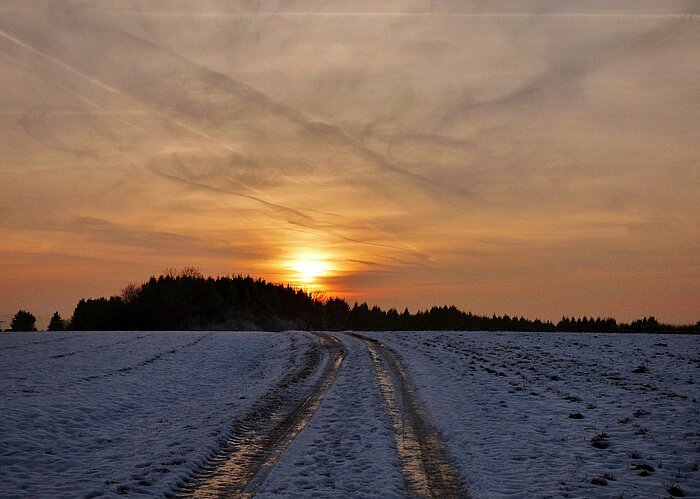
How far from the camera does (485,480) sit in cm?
1045

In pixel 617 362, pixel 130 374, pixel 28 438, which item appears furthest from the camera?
pixel 617 362

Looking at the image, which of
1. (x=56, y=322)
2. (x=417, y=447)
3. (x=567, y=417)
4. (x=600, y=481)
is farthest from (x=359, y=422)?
(x=56, y=322)

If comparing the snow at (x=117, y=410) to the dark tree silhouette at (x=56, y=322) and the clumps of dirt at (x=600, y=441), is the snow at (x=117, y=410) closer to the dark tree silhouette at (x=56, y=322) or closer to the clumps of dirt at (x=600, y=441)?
the clumps of dirt at (x=600, y=441)

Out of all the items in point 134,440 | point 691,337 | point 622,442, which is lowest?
point 134,440

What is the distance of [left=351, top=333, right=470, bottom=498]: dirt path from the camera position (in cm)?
993

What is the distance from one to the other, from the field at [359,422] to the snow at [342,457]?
6 cm

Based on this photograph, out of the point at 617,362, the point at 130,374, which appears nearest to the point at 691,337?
the point at 617,362

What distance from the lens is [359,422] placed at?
15.5 m

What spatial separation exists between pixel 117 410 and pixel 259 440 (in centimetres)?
819

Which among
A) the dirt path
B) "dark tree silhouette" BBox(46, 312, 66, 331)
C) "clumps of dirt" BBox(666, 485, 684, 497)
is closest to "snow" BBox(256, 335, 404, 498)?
the dirt path

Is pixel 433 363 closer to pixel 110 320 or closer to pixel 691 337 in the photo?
pixel 691 337

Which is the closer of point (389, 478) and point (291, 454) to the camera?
point (389, 478)

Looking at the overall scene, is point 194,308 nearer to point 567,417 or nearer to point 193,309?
point 193,309

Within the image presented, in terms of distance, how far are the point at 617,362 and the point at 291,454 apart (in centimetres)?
2337
